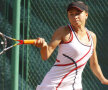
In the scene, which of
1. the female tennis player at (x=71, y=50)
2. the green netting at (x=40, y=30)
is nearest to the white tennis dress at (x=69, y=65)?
the female tennis player at (x=71, y=50)

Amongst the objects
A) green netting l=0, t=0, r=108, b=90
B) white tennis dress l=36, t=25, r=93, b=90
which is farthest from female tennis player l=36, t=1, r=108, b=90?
green netting l=0, t=0, r=108, b=90

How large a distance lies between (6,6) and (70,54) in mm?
1916

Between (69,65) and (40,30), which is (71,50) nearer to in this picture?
(69,65)

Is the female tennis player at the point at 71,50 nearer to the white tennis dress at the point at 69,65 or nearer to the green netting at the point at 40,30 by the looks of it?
the white tennis dress at the point at 69,65

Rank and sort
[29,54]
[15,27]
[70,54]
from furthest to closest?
[29,54] → [15,27] → [70,54]

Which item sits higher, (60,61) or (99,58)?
(60,61)

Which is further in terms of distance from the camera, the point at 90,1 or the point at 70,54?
the point at 90,1

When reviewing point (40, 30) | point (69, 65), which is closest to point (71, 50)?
point (69, 65)

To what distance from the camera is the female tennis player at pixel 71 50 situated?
10.4 feet

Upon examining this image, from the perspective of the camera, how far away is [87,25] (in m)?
4.92

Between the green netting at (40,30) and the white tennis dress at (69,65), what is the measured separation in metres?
1.54

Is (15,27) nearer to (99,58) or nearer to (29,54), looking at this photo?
(29,54)

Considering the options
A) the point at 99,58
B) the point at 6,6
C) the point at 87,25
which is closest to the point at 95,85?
the point at 99,58

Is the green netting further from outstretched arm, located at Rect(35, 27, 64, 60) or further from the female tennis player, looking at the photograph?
outstretched arm, located at Rect(35, 27, 64, 60)
